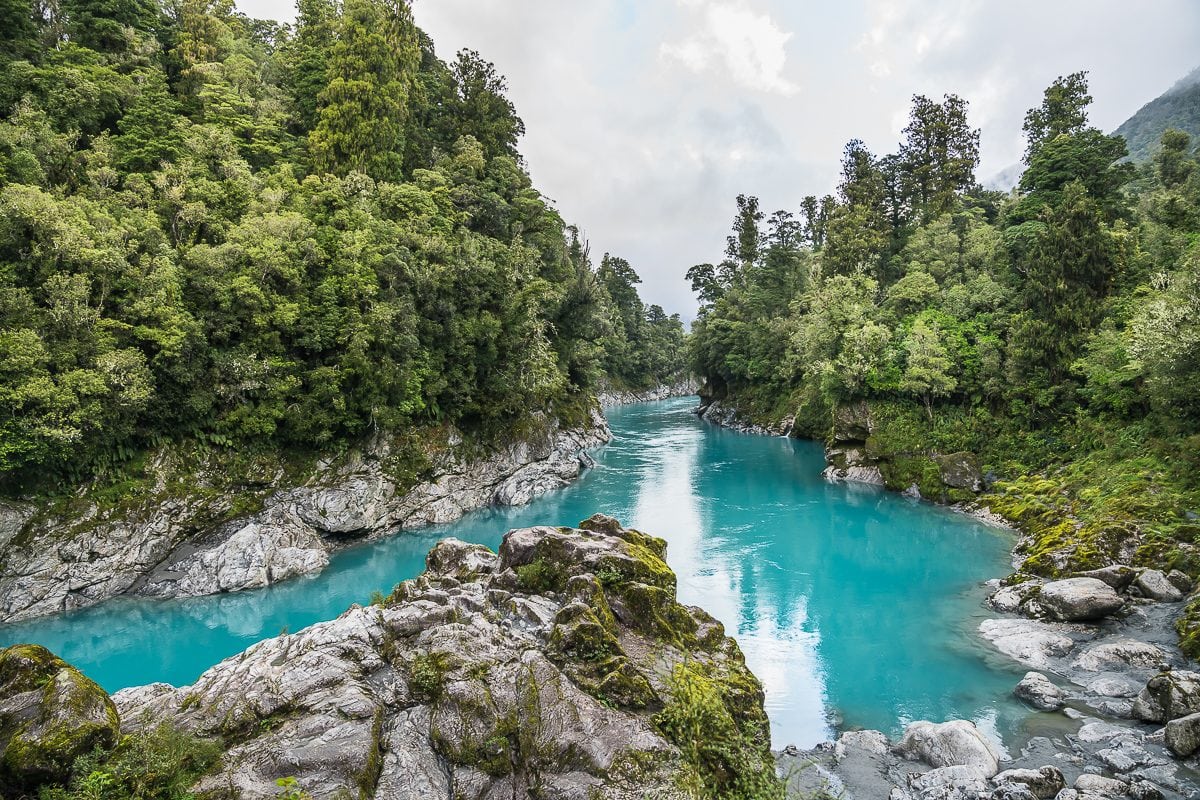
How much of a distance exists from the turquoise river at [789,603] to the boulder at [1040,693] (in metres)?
0.34

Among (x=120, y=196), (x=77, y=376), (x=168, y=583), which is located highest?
(x=120, y=196)

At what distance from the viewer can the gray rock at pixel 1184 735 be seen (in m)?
9.23

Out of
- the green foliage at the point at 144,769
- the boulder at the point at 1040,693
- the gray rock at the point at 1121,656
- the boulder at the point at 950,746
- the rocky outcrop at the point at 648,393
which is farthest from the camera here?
the rocky outcrop at the point at 648,393

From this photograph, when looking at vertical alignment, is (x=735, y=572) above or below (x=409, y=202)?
below

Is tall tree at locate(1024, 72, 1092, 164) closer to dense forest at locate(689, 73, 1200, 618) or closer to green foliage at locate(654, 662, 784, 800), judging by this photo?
dense forest at locate(689, 73, 1200, 618)

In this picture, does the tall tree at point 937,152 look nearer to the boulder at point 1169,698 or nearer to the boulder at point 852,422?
the boulder at point 852,422

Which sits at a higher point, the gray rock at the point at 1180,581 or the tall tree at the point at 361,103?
the tall tree at the point at 361,103

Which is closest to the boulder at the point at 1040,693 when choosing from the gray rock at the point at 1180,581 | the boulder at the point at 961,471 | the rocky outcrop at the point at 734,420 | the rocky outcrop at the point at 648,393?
the gray rock at the point at 1180,581

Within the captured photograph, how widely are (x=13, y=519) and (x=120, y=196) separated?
1175 centimetres

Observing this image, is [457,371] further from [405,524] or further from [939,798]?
[939,798]

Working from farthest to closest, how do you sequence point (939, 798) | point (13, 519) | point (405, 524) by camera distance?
1. point (405, 524)
2. point (13, 519)
3. point (939, 798)

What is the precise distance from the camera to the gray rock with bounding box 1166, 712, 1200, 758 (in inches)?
363

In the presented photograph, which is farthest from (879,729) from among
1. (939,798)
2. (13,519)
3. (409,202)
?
(409,202)

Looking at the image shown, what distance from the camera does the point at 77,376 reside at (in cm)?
1659
